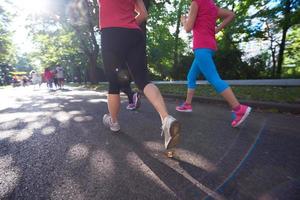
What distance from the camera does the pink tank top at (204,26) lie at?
3.85 m

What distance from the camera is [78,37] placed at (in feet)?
75.9

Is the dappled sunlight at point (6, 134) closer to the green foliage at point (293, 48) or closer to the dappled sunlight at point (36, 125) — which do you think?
the dappled sunlight at point (36, 125)

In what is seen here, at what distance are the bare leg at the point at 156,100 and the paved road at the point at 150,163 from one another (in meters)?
0.44

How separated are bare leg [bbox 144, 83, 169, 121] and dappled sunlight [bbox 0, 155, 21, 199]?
52.8 inches

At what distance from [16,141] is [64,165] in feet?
4.49

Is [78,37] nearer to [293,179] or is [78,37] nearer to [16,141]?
[16,141]

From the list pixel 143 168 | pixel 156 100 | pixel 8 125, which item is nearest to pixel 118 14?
pixel 156 100

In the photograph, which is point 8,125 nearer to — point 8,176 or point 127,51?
point 8,176

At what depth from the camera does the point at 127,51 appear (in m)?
2.99

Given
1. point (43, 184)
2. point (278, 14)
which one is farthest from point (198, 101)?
point (278, 14)

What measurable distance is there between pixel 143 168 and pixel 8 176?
1129 millimetres

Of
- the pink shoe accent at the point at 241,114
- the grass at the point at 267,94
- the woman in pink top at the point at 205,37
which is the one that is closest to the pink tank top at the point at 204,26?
the woman in pink top at the point at 205,37

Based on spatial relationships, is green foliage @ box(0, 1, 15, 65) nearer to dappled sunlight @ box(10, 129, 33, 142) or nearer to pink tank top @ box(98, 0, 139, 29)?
dappled sunlight @ box(10, 129, 33, 142)

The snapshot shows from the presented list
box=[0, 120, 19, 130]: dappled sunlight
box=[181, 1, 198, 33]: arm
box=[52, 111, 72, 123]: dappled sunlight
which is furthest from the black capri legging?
box=[0, 120, 19, 130]: dappled sunlight
